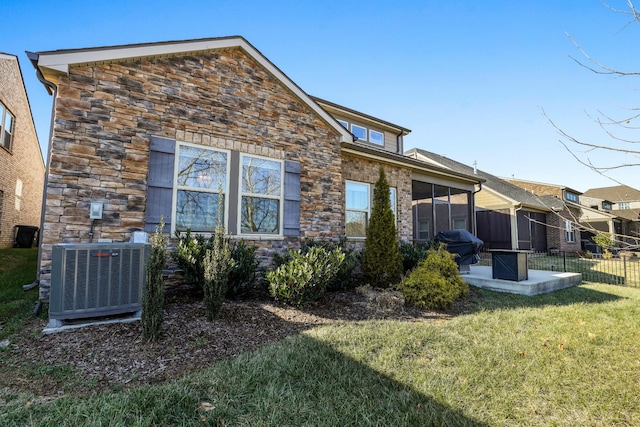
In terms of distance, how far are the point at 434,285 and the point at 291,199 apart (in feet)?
11.2

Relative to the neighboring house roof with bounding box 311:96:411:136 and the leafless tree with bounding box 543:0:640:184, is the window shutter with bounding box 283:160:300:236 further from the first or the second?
the leafless tree with bounding box 543:0:640:184

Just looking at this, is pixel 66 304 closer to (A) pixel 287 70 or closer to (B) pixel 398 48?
(A) pixel 287 70

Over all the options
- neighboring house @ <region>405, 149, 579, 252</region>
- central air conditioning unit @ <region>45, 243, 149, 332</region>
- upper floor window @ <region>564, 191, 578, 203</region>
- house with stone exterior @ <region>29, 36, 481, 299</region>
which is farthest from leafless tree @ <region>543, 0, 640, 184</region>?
upper floor window @ <region>564, 191, 578, 203</region>

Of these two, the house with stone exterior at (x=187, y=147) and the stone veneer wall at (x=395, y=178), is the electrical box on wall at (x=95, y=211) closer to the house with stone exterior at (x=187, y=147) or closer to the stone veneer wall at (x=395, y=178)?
the house with stone exterior at (x=187, y=147)

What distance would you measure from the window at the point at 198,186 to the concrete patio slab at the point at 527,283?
262 inches

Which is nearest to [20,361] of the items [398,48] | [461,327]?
[461,327]

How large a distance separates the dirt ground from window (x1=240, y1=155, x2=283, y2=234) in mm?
1820

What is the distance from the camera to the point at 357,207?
29.5 feet

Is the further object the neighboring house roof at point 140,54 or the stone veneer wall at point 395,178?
the stone veneer wall at point 395,178

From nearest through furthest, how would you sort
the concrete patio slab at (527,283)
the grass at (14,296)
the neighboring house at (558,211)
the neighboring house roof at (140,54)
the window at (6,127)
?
the grass at (14,296)
the neighboring house roof at (140,54)
the concrete patio slab at (527,283)
the window at (6,127)
the neighboring house at (558,211)

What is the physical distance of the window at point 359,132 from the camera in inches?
464

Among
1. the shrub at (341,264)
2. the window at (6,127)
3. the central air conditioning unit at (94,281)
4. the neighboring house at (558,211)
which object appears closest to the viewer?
the central air conditioning unit at (94,281)

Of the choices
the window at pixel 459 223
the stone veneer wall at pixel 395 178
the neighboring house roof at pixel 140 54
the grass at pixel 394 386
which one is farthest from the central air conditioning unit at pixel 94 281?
the window at pixel 459 223

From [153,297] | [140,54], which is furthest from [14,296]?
[140,54]
